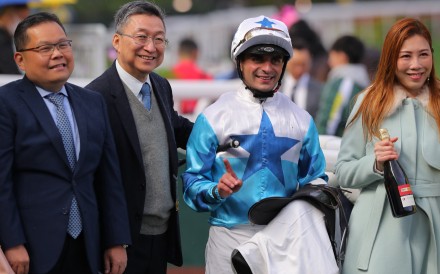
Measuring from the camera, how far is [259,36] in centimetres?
522

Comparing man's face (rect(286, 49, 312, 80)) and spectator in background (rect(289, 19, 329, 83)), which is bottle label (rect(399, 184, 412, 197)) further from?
spectator in background (rect(289, 19, 329, 83))

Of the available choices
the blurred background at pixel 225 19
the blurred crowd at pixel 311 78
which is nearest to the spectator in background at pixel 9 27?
the blurred crowd at pixel 311 78

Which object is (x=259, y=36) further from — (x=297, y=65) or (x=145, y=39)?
(x=297, y=65)

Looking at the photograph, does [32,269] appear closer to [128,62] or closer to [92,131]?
[92,131]

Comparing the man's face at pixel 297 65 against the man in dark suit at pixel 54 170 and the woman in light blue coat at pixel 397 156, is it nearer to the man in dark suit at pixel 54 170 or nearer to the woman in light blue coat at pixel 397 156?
the woman in light blue coat at pixel 397 156

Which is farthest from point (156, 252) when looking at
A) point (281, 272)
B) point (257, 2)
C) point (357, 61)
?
point (257, 2)

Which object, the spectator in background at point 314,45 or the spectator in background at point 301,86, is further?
the spectator in background at point 314,45

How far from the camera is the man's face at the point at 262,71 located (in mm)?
5266

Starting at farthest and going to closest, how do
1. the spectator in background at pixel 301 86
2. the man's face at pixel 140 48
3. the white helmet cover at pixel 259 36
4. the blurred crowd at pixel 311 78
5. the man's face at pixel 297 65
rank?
the man's face at pixel 297 65 → the spectator in background at pixel 301 86 → the blurred crowd at pixel 311 78 → the man's face at pixel 140 48 → the white helmet cover at pixel 259 36

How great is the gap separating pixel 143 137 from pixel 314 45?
9.77 m

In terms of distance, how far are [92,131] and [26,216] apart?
50 centimetres

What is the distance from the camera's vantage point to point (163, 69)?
2052 centimetres

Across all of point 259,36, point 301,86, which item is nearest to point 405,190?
point 259,36

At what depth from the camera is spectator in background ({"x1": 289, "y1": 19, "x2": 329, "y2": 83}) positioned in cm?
1351
